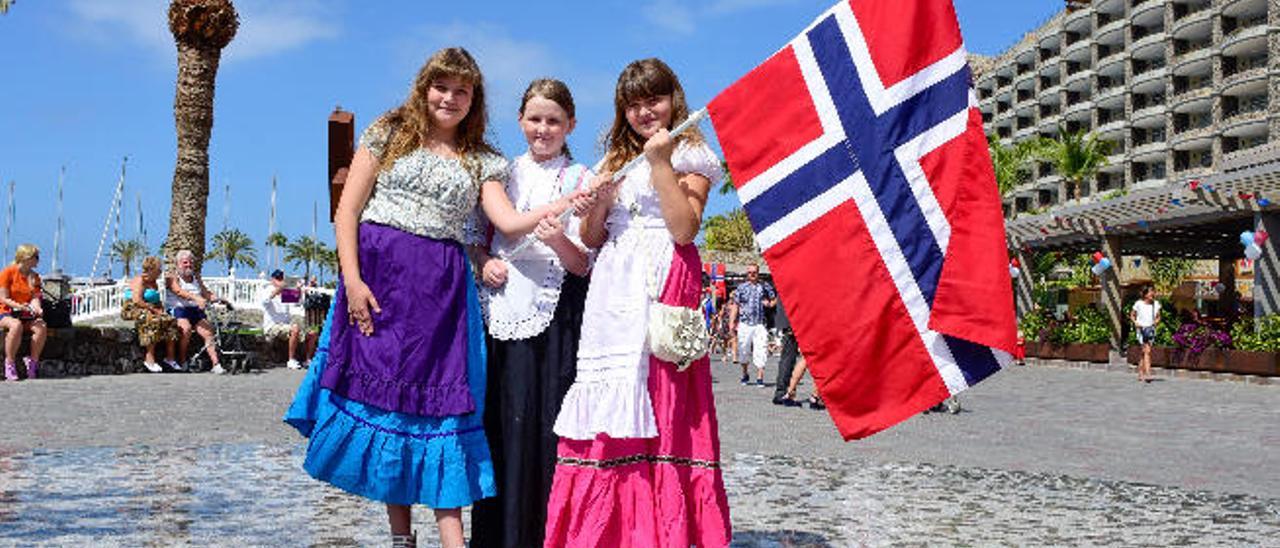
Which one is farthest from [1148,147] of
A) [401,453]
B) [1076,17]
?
[401,453]

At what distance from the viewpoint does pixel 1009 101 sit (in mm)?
97562

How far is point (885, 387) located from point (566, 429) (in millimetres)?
894

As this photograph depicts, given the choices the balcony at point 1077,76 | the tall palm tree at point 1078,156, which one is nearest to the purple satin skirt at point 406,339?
the tall palm tree at point 1078,156

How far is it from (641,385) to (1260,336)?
2258 centimetres

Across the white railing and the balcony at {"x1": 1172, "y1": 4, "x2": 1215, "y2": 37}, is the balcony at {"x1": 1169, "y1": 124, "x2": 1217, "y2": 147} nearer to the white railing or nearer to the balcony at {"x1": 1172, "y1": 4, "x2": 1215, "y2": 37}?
the balcony at {"x1": 1172, "y1": 4, "x2": 1215, "y2": 37}

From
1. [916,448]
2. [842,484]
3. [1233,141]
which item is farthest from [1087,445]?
[1233,141]

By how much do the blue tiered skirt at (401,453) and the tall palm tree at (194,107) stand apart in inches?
707

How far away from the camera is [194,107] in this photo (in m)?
20.5

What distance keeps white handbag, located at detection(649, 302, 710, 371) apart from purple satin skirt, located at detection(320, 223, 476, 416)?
1.87 feet

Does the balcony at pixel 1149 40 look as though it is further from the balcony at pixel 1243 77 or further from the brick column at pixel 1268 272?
the brick column at pixel 1268 272

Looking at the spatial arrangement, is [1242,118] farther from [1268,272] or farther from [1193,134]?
[1268,272]

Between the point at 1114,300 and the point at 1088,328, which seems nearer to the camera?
the point at 1088,328

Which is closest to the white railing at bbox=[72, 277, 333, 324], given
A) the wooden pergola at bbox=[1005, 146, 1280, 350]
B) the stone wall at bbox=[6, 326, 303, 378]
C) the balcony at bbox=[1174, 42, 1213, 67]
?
the stone wall at bbox=[6, 326, 303, 378]

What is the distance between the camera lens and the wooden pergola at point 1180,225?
Answer: 24.4m
